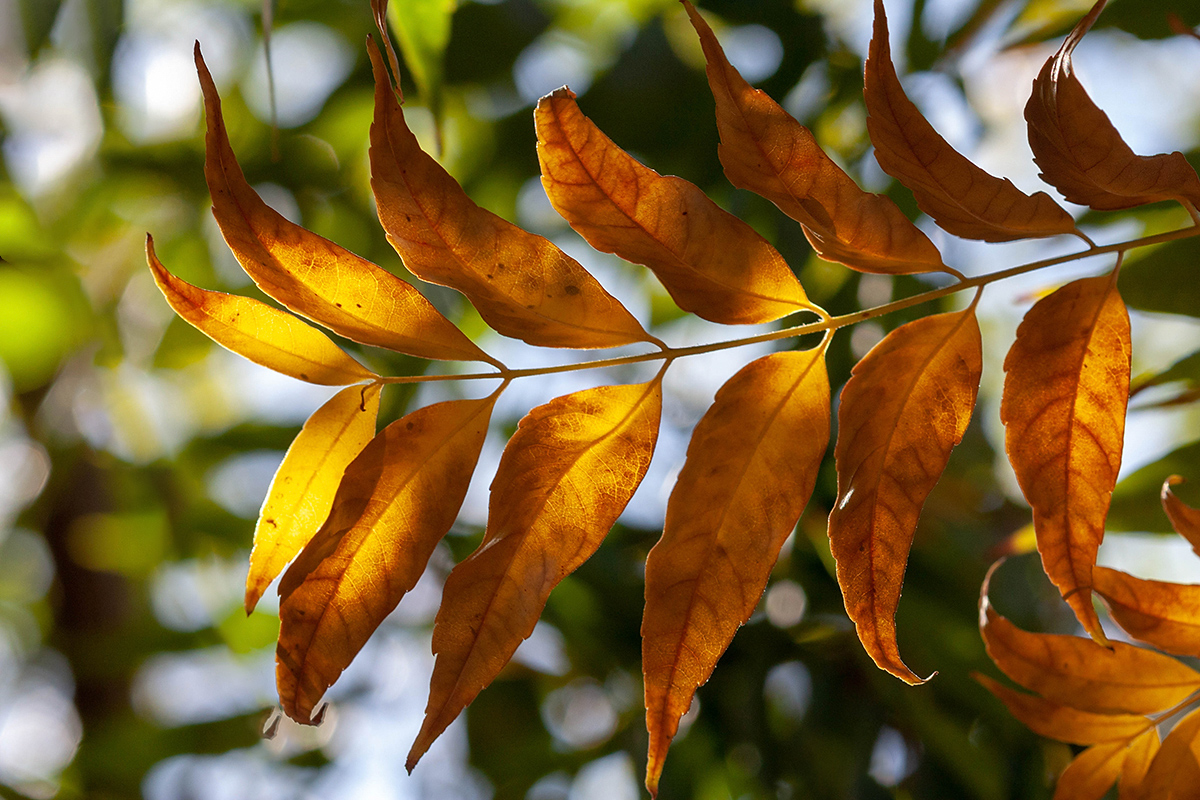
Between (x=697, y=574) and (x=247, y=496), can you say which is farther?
(x=247, y=496)

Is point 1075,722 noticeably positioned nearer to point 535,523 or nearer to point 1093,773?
point 1093,773

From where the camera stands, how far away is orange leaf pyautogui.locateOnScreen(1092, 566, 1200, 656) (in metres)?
0.29

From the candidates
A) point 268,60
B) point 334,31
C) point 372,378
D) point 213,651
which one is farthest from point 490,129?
point 213,651

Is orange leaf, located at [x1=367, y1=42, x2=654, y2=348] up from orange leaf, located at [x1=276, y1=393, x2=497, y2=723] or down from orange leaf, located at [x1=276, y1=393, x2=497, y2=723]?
up

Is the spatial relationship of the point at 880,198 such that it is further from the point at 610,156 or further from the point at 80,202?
the point at 80,202

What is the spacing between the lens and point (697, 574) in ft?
0.71

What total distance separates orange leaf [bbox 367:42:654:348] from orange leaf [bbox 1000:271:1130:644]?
0.11 m

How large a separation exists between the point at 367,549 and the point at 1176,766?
285 millimetres

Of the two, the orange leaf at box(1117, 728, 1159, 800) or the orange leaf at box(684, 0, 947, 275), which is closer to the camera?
the orange leaf at box(684, 0, 947, 275)

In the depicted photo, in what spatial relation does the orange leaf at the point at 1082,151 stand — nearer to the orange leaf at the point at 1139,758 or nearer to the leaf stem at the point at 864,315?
the leaf stem at the point at 864,315

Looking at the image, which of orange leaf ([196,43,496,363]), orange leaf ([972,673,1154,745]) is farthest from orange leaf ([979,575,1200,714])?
orange leaf ([196,43,496,363])

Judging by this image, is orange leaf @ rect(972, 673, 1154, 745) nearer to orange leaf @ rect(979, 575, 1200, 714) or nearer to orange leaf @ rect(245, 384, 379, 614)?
orange leaf @ rect(979, 575, 1200, 714)

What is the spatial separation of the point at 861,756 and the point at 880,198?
0.52 metres

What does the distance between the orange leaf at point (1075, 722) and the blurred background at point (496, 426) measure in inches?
5.0
